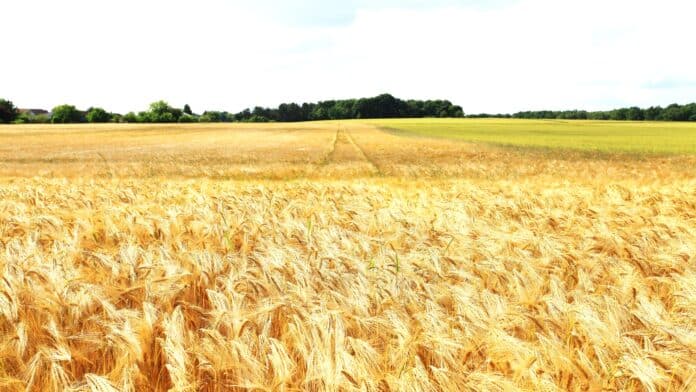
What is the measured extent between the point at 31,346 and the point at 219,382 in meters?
1.09

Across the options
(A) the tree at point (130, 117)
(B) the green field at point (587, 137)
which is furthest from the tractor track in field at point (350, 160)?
(A) the tree at point (130, 117)

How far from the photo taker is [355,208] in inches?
247

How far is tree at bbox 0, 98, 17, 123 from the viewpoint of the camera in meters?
118

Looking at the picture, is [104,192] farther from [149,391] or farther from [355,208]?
[149,391]

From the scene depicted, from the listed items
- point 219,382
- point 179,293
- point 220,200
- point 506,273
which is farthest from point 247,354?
point 220,200

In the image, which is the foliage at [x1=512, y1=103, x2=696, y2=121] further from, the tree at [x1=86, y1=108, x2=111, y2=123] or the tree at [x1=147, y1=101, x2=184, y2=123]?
the tree at [x1=86, y1=108, x2=111, y2=123]

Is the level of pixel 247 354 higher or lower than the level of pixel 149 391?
higher

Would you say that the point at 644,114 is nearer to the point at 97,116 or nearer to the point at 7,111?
the point at 97,116

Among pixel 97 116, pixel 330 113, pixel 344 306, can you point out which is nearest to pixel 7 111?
pixel 97 116

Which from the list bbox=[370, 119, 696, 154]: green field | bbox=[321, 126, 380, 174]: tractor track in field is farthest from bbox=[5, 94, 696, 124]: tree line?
bbox=[321, 126, 380, 174]: tractor track in field

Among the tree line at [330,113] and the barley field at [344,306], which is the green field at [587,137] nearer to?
the barley field at [344,306]

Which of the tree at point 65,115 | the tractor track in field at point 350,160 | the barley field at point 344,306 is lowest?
the tractor track in field at point 350,160

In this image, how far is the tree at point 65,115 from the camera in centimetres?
12631

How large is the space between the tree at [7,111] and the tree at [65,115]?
885cm
